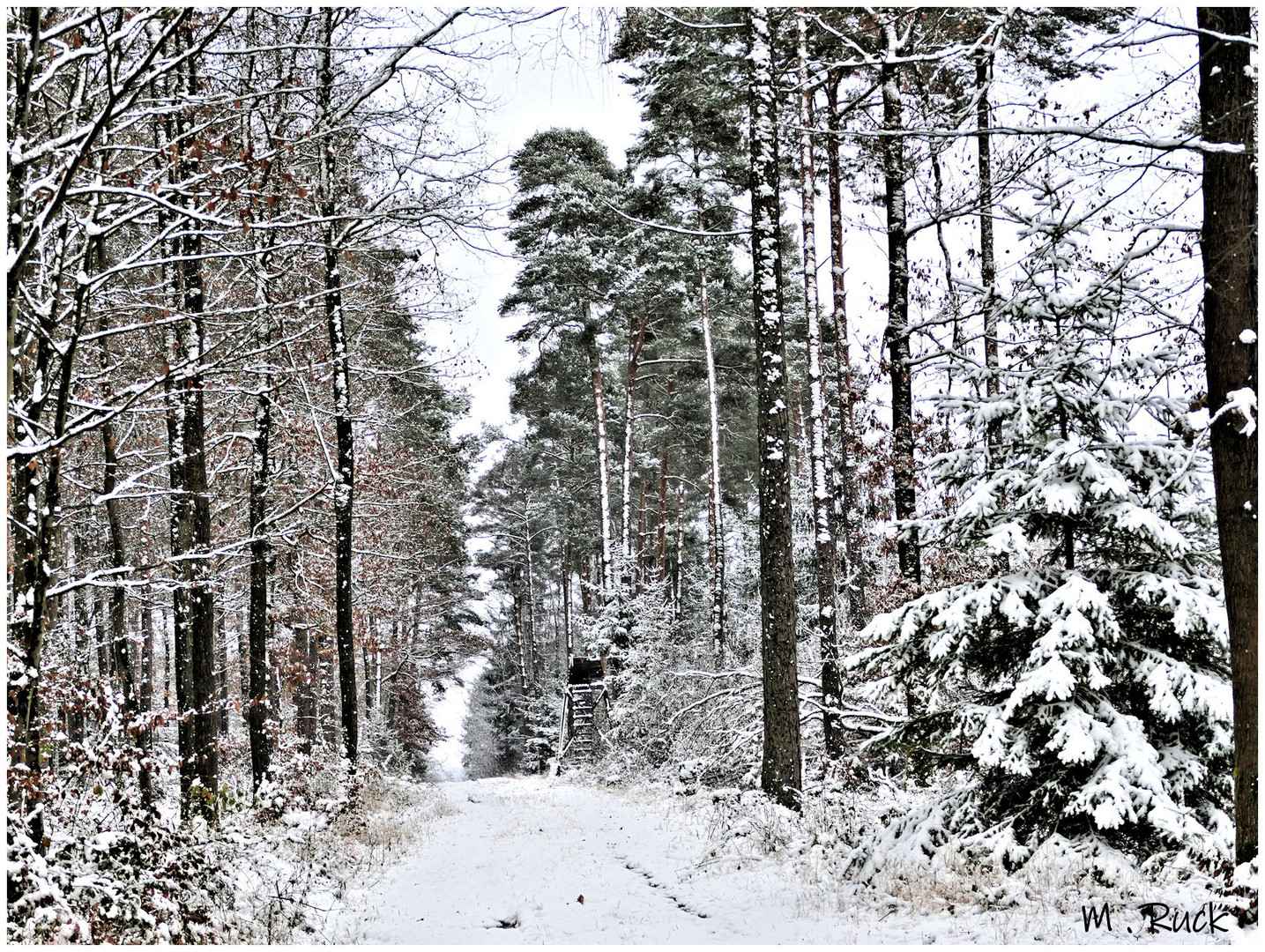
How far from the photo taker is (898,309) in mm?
10273

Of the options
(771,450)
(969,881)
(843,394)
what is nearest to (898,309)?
(843,394)

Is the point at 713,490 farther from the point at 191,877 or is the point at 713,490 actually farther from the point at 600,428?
the point at 191,877

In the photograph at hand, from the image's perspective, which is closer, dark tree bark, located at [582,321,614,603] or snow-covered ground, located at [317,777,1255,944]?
snow-covered ground, located at [317,777,1255,944]

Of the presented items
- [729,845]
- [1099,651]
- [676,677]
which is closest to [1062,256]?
[1099,651]

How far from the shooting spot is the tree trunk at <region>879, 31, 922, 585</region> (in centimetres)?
956

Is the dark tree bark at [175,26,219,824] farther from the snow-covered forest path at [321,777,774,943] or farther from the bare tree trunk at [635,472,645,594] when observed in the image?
the bare tree trunk at [635,472,645,594]

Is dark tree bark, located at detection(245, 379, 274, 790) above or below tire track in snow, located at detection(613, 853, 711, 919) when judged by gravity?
above

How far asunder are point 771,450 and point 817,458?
3.11m

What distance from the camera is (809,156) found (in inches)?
590

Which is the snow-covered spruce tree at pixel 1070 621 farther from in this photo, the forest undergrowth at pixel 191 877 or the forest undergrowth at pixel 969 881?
the forest undergrowth at pixel 191 877

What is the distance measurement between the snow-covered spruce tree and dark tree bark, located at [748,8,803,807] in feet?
8.41

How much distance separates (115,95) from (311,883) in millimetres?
6979

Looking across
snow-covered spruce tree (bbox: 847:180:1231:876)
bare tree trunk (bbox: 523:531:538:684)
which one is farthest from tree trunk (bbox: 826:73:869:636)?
bare tree trunk (bbox: 523:531:538:684)

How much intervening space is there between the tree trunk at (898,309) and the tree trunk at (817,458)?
1.03 metres
